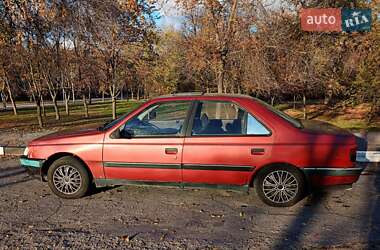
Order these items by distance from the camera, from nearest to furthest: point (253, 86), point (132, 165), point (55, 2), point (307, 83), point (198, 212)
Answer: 1. point (198, 212)
2. point (132, 165)
3. point (55, 2)
4. point (253, 86)
5. point (307, 83)

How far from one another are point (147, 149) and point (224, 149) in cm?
109

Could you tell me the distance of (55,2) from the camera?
12445 mm

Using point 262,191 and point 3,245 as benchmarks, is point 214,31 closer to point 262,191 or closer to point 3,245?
point 262,191

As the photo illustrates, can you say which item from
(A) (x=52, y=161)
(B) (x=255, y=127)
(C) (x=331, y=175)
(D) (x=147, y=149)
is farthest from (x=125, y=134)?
(C) (x=331, y=175)

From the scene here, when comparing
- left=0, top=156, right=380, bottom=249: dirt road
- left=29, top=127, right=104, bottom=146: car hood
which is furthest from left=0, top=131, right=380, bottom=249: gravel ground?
left=29, top=127, right=104, bottom=146: car hood

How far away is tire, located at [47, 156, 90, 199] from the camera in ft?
16.6

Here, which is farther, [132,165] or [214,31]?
[214,31]

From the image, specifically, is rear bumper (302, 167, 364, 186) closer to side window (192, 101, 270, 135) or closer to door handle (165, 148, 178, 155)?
side window (192, 101, 270, 135)

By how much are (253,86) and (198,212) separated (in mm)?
10507

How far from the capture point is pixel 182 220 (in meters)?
4.25

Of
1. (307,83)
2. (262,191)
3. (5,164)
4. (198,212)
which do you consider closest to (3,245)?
(198,212)

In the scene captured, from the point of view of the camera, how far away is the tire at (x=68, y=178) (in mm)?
5059

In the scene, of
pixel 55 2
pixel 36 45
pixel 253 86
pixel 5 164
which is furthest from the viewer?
pixel 253 86

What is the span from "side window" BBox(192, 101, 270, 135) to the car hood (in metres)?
1.46
